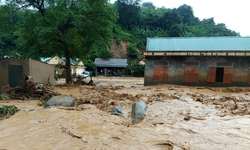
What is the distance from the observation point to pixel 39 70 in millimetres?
10609

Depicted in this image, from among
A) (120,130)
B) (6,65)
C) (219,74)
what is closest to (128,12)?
(219,74)

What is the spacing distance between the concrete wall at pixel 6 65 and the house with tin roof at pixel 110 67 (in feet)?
80.2

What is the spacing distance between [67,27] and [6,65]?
6.14 metres

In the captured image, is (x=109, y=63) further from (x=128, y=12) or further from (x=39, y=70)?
(x=128, y=12)

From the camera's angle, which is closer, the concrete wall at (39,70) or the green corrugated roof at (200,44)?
the concrete wall at (39,70)

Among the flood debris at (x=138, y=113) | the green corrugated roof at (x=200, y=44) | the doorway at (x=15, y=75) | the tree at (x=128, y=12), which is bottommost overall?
the flood debris at (x=138, y=113)

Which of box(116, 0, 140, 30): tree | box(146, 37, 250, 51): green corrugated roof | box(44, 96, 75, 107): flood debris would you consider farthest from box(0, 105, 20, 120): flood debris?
box(116, 0, 140, 30): tree

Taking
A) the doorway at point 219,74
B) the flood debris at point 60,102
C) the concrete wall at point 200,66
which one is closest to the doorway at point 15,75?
the flood debris at point 60,102

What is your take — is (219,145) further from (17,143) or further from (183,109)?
(17,143)

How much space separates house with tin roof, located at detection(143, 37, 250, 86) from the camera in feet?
46.6

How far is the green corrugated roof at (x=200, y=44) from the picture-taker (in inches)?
581

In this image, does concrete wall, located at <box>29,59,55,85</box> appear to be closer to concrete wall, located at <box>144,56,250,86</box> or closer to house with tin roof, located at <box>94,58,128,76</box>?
concrete wall, located at <box>144,56,250,86</box>

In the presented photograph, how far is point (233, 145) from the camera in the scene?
356 centimetres

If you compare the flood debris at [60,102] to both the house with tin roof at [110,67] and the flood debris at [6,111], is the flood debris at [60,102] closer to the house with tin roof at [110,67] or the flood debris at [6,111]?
the flood debris at [6,111]
